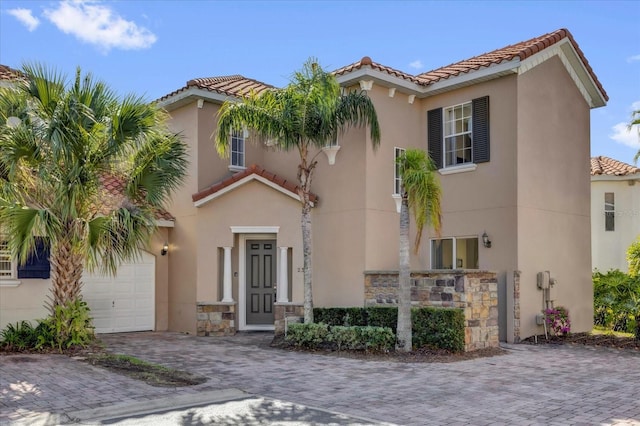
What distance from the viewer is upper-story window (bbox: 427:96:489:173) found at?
49.9 ft

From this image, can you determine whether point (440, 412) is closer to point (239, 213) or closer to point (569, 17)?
point (239, 213)

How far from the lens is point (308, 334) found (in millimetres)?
13125


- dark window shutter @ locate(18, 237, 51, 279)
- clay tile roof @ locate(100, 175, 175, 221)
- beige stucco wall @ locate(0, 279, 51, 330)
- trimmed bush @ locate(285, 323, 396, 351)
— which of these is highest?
clay tile roof @ locate(100, 175, 175, 221)

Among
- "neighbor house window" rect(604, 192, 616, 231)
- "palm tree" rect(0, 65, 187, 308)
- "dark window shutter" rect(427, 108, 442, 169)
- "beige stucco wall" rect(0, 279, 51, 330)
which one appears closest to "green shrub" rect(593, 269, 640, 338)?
"dark window shutter" rect(427, 108, 442, 169)

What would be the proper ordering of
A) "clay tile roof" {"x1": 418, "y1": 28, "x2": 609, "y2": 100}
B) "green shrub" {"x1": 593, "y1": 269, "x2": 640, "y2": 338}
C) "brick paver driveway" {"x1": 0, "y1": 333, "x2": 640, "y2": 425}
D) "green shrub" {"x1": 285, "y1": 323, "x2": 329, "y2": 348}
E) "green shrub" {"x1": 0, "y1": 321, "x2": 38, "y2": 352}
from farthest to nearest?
"green shrub" {"x1": 593, "y1": 269, "x2": 640, "y2": 338} → "clay tile roof" {"x1": 418, "y1": 28, "x2": 609, "y2": 100} → "green shrub" {"x1": 285, "y1": 323, "x2": 329, "y2": 348} → "green shrub" {"x1": 0, "y1": 321, "x2": 38, "y2": 352} → "brick paver driveway" {"x1": 0, "y1": 333, "x2": 640, "y2": 425}

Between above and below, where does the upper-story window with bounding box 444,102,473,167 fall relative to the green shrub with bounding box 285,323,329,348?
above

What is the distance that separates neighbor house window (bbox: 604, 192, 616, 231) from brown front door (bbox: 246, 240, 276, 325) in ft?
48.7

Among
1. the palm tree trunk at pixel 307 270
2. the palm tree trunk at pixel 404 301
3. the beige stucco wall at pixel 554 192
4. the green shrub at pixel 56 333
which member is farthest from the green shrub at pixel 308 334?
the beige stucco wall at pixel 554 192

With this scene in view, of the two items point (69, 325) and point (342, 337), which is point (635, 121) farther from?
point (69, 325)

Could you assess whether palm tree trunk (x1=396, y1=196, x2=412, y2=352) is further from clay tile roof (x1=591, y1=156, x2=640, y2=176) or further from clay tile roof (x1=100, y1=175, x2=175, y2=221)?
clay tile roof (x1=591, y1=156, x2=640, y2=176)

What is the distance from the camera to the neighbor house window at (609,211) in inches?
956

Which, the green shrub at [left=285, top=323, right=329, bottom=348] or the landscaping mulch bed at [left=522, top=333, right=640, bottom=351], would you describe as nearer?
the green shrub at [left=285, top=323, right=329, bottom=348]

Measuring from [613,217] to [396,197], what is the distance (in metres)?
13.3

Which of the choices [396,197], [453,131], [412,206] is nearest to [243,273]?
[396,197]
